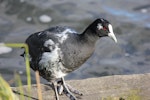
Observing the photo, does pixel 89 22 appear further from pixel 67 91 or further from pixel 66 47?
pixel 66 47

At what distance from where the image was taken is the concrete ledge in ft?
17.9

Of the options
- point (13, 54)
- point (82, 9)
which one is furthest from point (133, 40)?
point (13, 54)

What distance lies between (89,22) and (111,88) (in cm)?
428

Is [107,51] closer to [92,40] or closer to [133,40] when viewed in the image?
[133,40]

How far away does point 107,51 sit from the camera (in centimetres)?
916

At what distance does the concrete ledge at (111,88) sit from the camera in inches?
214

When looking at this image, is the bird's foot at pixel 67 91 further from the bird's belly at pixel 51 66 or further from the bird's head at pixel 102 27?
the bird's head at pixel 102 27

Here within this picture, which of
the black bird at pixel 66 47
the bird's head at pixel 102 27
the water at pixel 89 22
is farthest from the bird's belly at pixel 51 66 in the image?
the water at pixel 89 22

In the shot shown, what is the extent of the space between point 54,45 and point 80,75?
3.39 metres

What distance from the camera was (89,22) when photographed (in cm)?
980

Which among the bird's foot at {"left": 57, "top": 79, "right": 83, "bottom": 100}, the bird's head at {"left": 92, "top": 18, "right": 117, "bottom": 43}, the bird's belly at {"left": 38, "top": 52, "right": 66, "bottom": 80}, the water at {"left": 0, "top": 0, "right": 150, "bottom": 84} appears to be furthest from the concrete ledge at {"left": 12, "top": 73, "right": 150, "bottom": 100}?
the water at {"left": 0, "top": 0, "right": 150, "bottom": 84}

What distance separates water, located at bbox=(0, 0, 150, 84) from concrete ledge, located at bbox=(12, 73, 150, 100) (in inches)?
105

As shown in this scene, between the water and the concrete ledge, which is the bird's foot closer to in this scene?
the concrete ledge

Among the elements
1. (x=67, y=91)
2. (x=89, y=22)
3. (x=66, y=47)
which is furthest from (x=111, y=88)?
(x=89, y=22)
